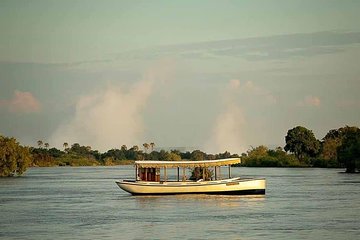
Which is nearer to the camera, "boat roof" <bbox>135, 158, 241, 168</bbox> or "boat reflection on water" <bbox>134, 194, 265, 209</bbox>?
"boat reflection on water" <bbox>134, 194, 265, 209</bbox>

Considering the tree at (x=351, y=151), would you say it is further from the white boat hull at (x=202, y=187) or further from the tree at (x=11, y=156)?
the white boat hull at (x=202, y=187)

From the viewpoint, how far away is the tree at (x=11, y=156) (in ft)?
414

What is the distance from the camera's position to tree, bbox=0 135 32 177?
126125mm

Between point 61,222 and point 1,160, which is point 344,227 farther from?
point 1,160

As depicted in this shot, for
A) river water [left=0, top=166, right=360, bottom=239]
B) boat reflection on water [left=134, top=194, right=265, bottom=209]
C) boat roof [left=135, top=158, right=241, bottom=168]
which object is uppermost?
boat roof [left=135, top=158, right=241, bottom=168]

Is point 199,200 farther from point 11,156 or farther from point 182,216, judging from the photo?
point 11,156

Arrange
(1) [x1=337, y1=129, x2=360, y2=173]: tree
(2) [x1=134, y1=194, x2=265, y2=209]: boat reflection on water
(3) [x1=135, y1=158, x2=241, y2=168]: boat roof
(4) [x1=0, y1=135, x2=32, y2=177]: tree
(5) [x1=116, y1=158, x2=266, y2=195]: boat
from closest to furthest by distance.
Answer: (2) [x1=134, y1=194, x2=265, y2=209]: boat reflection on water < (5) [x1=116, y1=158, x2=266, y2=195]: boat < (3) [x1=135, y1=158, x2=241, y2=168]: boat roof < (4) [x1=0, y1=135, x2=32, y2=177]: tree < (1) [x1=337, y1=129, x2=360, y2=173]: tree

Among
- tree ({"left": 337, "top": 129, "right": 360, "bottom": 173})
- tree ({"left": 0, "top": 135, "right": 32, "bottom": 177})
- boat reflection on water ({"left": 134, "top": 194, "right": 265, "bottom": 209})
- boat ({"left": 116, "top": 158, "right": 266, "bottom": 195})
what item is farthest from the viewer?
tree ({"left": 337, "top": 129, "right": 360, "bottom": 173})

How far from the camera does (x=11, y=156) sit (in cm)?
12769

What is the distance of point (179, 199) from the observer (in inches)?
2800

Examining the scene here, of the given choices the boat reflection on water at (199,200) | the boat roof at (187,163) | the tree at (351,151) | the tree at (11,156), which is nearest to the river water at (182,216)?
the boat reflection on water at (199,200)

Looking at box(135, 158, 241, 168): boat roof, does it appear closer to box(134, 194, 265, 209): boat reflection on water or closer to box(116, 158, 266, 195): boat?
box(116, 158, 266, 195): boat

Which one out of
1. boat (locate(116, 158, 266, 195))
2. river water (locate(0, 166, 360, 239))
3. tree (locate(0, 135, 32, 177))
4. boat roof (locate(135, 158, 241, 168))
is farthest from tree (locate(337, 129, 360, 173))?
boat (locate(116, 158, 266, 195))

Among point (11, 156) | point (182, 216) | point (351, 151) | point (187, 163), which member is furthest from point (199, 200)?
point (351, 151)
